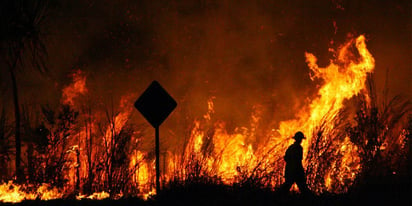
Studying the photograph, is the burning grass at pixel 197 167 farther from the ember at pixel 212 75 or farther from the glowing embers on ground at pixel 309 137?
the ember at pixel 212 75

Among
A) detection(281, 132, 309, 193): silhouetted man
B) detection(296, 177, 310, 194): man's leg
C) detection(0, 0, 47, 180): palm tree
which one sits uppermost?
detection(0, 0, 47, 180): palm tree

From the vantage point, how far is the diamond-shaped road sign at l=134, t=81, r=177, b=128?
Answer: 978 centimetres

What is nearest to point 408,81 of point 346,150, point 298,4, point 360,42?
point 360,42

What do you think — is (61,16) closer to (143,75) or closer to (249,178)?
(143,75)

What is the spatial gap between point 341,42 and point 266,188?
9496 millimetres

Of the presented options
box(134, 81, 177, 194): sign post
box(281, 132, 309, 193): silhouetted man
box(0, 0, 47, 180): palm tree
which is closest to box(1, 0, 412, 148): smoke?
box(0, 0, 47, 180): palm tree

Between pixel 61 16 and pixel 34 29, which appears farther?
pixel 61 16

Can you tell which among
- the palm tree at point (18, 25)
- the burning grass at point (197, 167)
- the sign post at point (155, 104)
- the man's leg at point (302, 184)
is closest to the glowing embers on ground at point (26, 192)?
the burning grass at point (197, 167)

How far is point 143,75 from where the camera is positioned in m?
18.6

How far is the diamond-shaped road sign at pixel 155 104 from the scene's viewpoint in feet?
32.1

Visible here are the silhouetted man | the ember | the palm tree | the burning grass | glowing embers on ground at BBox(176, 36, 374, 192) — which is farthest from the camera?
the ember

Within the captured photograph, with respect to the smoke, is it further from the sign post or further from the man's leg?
the sign post

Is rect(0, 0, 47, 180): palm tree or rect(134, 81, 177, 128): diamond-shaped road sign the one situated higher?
rect(0, 0, 47, 180): palm tree

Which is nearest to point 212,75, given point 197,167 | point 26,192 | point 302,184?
point 197,167
